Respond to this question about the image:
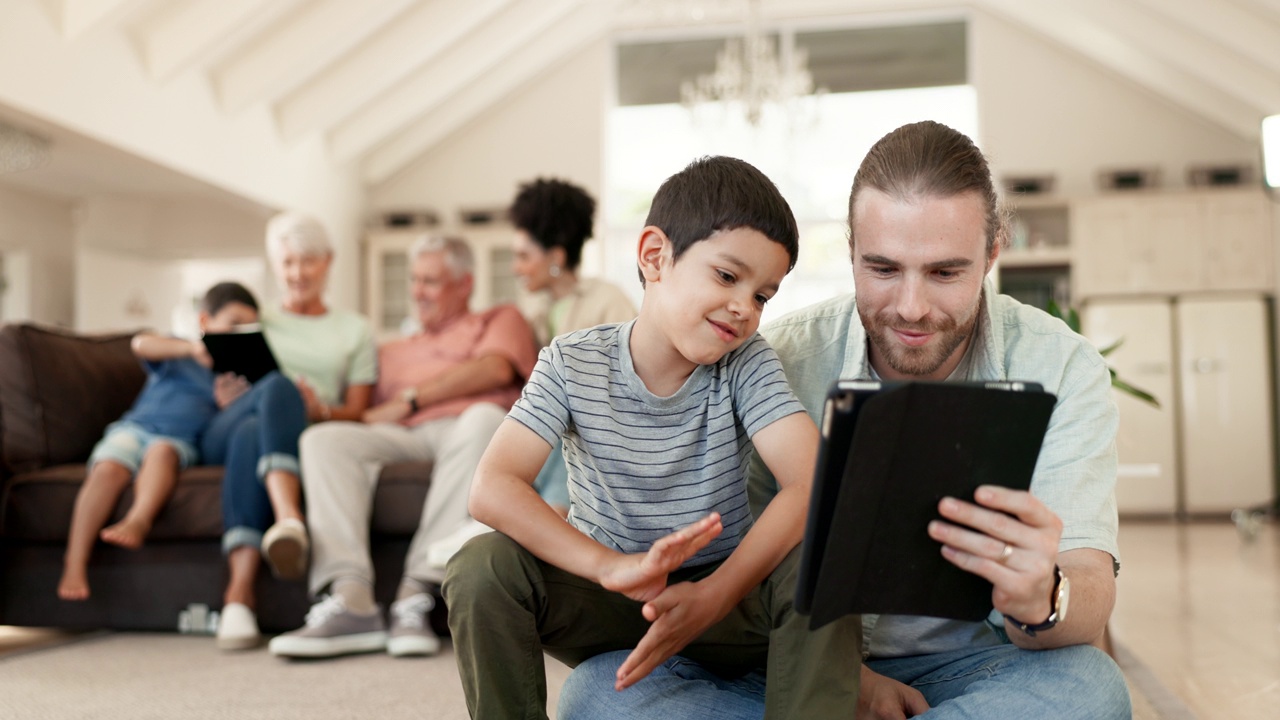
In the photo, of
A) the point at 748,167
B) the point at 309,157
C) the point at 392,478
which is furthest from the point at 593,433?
the point at 309,157

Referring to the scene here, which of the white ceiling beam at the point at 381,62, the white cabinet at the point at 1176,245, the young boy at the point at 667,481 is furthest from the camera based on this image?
the white cabinet at the point at 1176,245

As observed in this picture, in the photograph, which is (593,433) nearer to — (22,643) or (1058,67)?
(22,643)

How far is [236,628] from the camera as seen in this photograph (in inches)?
105

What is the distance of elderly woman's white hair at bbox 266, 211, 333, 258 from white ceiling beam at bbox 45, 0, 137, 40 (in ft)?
7.33

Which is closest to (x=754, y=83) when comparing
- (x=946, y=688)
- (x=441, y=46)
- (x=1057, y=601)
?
(x=441, y=46)

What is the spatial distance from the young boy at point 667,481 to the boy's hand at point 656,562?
1 centimetres

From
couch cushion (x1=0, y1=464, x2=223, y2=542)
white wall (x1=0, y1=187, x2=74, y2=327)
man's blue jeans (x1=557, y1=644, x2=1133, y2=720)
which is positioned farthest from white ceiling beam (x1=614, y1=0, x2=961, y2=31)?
man's blue jeans (x1=557, y1=644, x2=1133, y2=720)

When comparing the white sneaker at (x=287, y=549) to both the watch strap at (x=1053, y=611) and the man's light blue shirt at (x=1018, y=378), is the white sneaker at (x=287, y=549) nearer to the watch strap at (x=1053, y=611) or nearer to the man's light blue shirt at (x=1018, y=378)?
the man's light blue shirt at (x=1018, y=378)

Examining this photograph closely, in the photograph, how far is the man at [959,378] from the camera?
1.19 meters

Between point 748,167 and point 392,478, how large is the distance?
5.79ft

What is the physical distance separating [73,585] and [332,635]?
2.71ft

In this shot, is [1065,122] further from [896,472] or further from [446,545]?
[896,472]

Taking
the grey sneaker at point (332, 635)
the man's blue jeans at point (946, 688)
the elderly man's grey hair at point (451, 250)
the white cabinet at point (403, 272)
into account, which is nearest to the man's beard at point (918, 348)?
the man's blue jeans at point (946, 688)

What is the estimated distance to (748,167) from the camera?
1.39 metres
